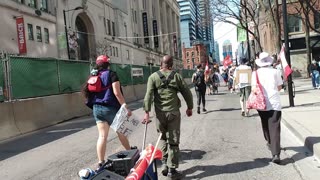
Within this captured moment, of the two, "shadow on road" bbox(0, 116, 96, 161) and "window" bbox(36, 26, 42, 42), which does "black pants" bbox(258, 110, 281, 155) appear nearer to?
"shadow on road" bbox(0, 116, 96, 161)

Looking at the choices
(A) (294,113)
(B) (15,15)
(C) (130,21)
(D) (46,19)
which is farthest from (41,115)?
(C) (130,21)

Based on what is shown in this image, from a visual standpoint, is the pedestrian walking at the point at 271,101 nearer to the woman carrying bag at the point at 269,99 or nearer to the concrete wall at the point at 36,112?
the woman carrying bag at the point at 269,99

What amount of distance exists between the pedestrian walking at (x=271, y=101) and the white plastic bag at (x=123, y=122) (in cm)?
216

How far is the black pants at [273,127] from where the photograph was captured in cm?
691

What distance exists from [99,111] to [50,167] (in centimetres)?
182

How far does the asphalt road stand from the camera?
21.8 feet

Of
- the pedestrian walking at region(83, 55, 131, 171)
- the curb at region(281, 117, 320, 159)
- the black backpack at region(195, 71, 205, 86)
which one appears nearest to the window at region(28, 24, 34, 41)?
the black backpack at region(195, 71, 205, 86)

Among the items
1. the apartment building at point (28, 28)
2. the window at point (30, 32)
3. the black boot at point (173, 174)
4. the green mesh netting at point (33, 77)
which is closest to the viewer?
the black boot at point (173, 174)

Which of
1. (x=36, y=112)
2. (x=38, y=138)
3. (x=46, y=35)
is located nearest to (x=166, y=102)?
(x=38, y=138)

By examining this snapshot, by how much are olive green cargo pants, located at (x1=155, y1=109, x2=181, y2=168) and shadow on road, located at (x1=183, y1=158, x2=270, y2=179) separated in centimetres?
36

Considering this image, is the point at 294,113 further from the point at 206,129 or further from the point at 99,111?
the point at 99,111

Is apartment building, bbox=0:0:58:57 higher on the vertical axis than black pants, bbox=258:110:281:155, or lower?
higher

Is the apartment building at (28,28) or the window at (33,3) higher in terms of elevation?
the window at (33,3)

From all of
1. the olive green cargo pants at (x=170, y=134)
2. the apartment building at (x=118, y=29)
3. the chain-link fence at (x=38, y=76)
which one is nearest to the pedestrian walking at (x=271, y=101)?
the olive green cargo pants at (x=170, y=134)
